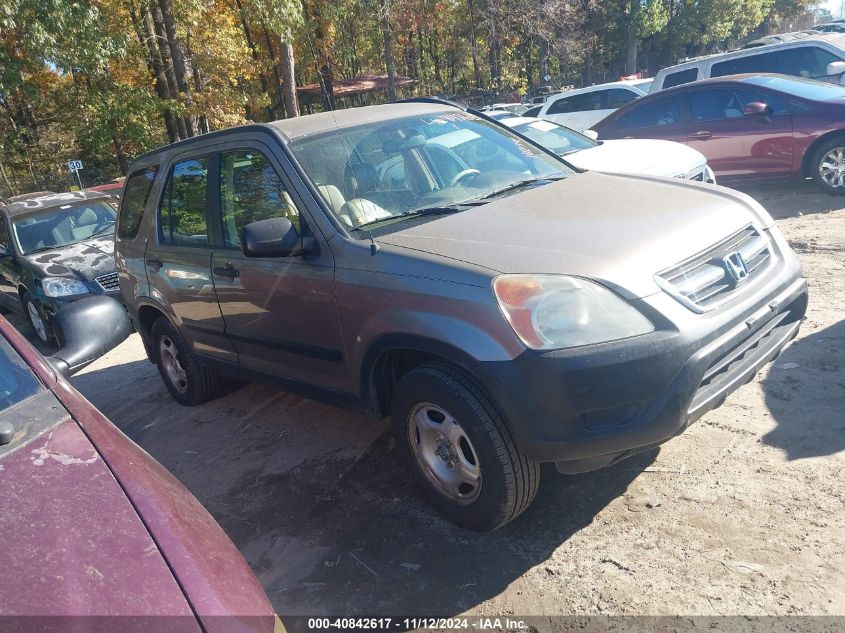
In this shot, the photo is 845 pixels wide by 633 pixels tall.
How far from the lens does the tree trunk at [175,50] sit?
1710 cm

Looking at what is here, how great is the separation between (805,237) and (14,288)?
31.1 feet

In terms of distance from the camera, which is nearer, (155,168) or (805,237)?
(155,168)

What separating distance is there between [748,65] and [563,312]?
11017 millimetres

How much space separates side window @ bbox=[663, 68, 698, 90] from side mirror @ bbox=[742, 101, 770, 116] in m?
3.33

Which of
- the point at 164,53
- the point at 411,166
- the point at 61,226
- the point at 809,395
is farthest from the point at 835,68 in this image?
the point at 164,53

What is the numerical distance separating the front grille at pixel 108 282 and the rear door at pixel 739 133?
7.72 m

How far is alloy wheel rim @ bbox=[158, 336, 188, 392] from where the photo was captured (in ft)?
18.0

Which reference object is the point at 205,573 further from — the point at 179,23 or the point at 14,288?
the point at 179,23

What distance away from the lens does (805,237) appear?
22.6 ft

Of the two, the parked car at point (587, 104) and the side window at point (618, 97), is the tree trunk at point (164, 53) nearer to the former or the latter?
the parked car at point (587, 104)

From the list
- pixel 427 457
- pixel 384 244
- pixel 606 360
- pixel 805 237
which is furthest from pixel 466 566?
pixel 805 237

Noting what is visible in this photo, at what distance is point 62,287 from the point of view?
26.6 ft

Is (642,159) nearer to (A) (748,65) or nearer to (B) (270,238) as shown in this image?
(B) (270,238)

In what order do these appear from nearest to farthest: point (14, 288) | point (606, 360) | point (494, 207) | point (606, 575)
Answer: point (606, 360) < point (606, 575) < point (494, 207) < point (14, 288)
